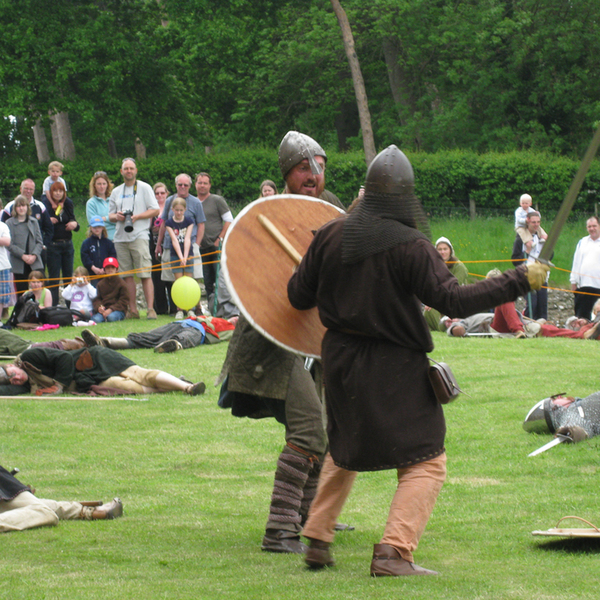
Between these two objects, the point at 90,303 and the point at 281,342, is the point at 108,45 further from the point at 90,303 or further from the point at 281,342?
the point at 281,342

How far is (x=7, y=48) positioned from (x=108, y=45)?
280 cm

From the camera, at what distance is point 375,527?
15.0 ft

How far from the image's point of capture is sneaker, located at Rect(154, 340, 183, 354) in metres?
10.8

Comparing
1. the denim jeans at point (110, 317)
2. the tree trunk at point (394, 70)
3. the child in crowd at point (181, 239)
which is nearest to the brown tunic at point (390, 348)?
the child in crowd at point (181, 239)

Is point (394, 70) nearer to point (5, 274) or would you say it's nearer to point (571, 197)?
point (5, 274)

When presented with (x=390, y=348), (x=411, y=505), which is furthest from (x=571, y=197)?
(x=411, y=505)

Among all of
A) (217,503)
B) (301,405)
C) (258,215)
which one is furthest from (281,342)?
(217,503)

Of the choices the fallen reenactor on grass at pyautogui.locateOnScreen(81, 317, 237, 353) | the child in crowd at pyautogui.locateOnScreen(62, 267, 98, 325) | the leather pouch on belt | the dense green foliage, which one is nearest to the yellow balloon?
the fallen reenactor on grass at pyautogui.locateOnScreen(81, 317, 237, 353)

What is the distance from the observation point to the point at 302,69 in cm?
3081

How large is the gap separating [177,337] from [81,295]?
2.67 m

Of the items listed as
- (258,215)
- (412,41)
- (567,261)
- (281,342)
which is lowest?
(567,261)

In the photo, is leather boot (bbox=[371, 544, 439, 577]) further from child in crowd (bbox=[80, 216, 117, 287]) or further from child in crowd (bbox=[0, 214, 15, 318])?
child in crowd (bbox=[80, 216, 117, 287])

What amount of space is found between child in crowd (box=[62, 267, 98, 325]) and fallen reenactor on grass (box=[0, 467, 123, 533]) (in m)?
8.35

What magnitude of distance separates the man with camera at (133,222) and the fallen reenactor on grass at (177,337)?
172cm
